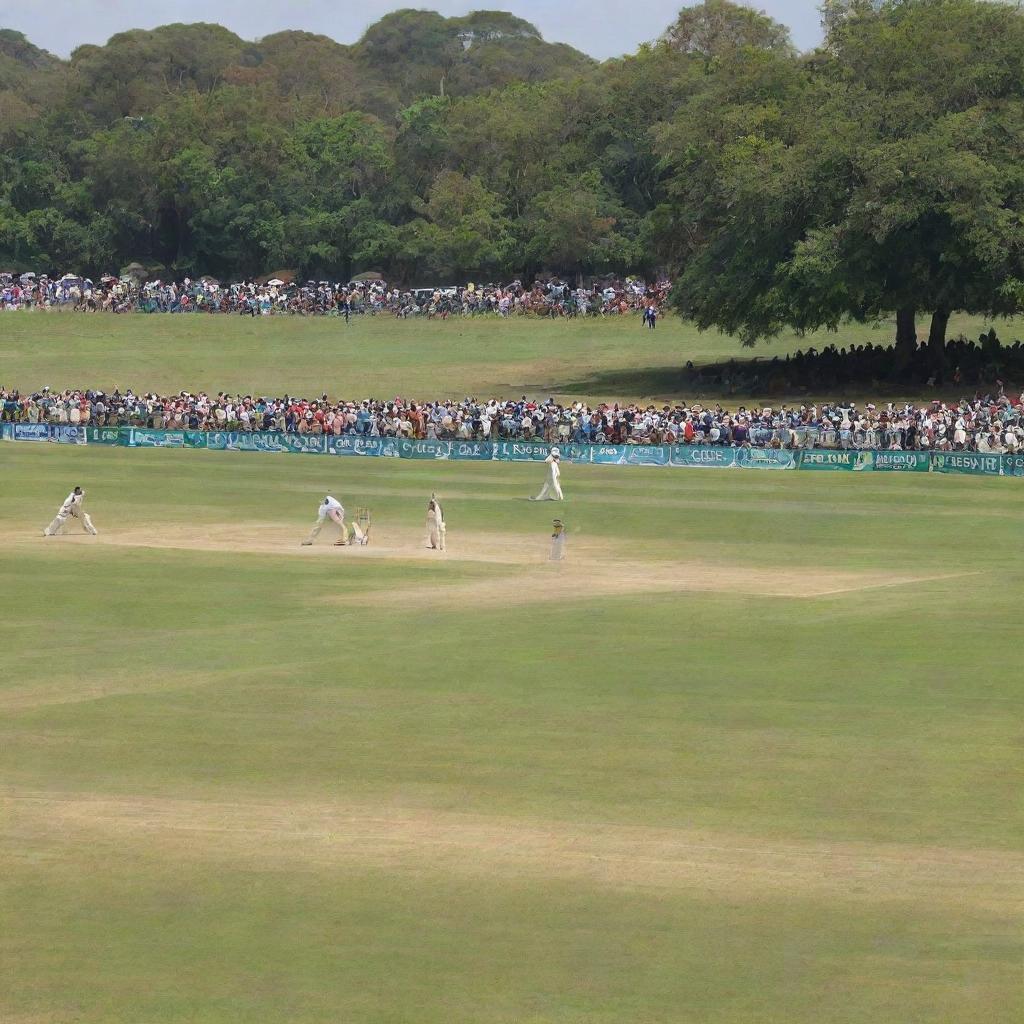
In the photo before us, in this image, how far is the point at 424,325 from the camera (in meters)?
89.8

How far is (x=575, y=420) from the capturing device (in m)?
60.5

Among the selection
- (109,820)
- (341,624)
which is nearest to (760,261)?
(341,624)

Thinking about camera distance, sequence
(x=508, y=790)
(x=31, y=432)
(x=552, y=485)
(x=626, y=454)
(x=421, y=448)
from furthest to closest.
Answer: (x=31, y=432) → (x=421, y=448) → (x=626, y=454) → (x=552, y=485) → (x=508, y=790)

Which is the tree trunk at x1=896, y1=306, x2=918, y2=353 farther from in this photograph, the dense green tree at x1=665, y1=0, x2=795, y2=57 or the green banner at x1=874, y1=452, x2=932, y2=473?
the dense green tree at x1=665, y1=0, x2=795, y2=57

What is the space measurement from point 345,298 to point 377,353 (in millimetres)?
12095

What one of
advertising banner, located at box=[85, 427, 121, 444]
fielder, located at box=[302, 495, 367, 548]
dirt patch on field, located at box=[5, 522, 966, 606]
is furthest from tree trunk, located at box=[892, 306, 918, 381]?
fielder, located at box=[302, 495, 367, 548]

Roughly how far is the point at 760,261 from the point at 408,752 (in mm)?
52970

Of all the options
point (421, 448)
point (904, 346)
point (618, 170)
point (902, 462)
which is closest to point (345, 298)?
point (618, 170)

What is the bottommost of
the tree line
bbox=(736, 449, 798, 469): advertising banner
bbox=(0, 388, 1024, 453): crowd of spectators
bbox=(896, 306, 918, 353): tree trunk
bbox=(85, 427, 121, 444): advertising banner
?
bbox=(736, 449, 798, 469): advertising banner

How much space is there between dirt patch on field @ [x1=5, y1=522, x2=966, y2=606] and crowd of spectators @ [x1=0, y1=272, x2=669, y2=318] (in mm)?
51659

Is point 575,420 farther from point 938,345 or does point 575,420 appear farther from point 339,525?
point 339,525

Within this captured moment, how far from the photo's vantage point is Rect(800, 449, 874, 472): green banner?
182 feet

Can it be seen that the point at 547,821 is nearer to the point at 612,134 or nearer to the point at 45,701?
the point at 45,701

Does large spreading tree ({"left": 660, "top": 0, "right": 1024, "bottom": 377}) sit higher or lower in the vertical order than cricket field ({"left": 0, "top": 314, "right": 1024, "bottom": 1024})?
higher
